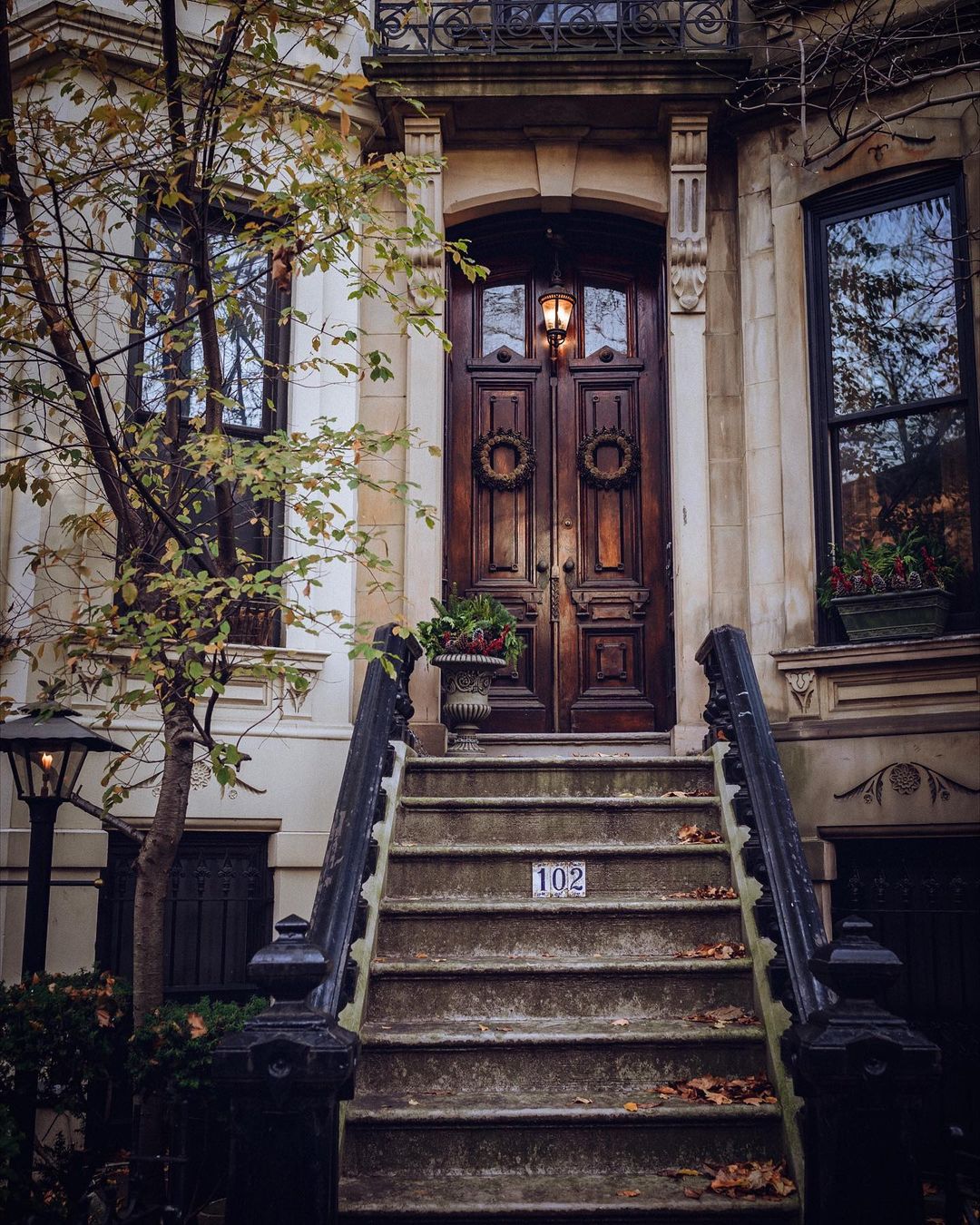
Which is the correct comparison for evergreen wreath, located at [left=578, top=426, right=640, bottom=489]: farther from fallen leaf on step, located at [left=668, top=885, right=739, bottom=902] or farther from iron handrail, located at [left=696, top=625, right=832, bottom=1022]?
fallen leaf on step, located at [left=668, top=885, right=739, bottom=902]

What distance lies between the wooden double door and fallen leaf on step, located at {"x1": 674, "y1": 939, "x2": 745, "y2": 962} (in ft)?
9.65

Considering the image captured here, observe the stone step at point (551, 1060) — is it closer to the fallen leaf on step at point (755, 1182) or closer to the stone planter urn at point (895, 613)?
the fallen leaf on step at point (755, 1182)

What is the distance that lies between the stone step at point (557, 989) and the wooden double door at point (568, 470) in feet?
10.5

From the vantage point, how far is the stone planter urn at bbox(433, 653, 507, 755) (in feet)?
23.9

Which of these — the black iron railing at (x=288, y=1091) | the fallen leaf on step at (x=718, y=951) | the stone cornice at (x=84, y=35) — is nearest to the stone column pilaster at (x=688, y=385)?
the stone cornice at (x=84, y=35)

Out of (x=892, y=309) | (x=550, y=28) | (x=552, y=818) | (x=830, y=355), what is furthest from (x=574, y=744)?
(x=550, y=28)

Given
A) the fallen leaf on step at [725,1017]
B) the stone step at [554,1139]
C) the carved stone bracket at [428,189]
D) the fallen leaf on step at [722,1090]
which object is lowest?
the stone step at [554,1139]

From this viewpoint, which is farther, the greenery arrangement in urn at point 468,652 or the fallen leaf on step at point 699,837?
the greenery arrangement in urn at point 468,652

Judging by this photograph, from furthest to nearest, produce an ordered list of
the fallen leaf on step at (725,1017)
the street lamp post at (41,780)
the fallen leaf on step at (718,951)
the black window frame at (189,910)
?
the black window frame at (189,910) → the street lamp post at (41,780) → the fallen leaf on step at (718,951) → the fallen leaf on step at (725,1017)

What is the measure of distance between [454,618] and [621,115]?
12.2ft

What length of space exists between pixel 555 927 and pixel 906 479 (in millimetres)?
3796

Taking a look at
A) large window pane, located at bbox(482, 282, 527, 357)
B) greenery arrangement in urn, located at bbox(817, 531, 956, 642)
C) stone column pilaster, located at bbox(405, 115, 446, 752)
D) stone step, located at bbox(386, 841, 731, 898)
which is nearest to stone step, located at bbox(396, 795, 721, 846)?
stone step, located at bbox(386, 841, 731, 898)

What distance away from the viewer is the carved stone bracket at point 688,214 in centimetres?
780

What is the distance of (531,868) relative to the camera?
5621mm
